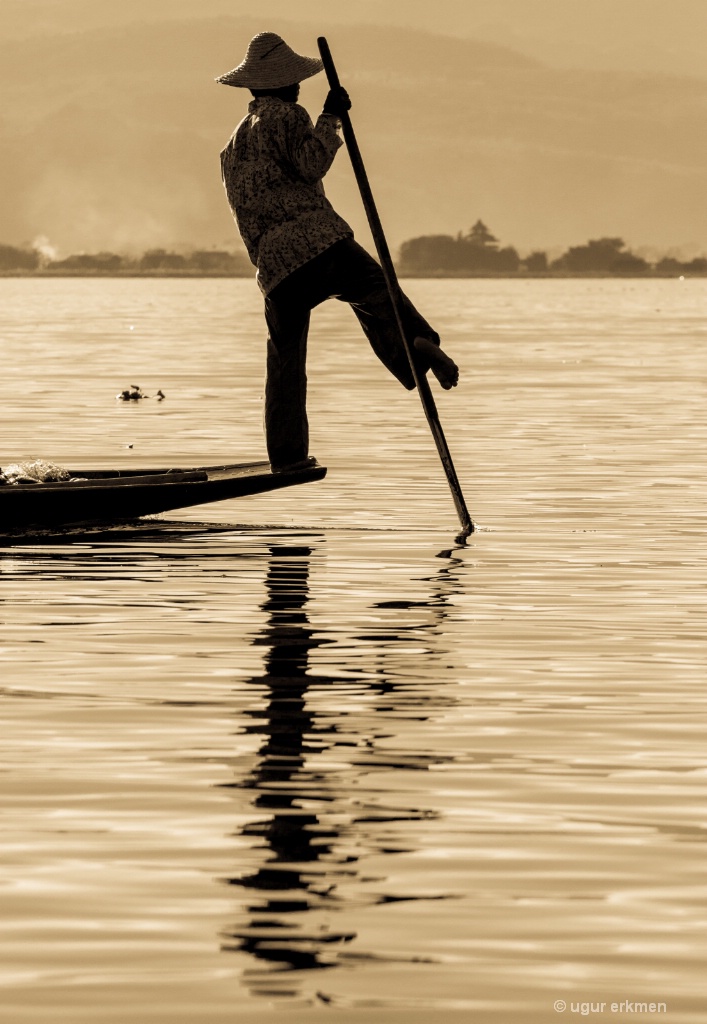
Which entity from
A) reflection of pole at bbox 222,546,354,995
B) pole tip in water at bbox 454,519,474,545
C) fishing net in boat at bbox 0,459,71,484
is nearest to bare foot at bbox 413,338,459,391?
pole tip in water at bbox 454,519,474,545

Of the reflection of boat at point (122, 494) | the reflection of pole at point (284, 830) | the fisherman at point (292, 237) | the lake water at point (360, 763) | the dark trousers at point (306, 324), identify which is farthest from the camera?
the dark trousers at point (306, 324)

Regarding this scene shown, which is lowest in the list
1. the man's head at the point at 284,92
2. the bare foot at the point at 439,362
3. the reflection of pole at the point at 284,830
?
the reflection of pole at the point at 284,830

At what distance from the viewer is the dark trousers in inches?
435

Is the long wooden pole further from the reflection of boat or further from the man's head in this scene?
the reflection of boat

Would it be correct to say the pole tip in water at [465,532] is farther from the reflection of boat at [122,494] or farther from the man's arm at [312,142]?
the man's arm at [312,142]

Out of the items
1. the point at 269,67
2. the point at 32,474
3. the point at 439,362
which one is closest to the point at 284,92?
the point at 269,67

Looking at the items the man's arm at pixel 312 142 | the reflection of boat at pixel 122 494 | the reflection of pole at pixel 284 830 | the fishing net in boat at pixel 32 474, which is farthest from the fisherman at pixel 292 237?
the reflection of pole at pixel 284 830

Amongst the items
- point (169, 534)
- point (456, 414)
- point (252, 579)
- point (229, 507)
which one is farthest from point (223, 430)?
point (252, 579)

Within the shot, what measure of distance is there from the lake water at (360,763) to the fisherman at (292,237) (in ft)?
2.85

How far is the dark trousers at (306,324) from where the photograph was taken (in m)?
11.0

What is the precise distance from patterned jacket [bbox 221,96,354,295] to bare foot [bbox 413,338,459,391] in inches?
26.4

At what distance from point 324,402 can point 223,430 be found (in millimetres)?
5092

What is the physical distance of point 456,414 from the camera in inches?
888

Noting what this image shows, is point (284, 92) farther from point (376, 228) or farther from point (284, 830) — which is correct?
point (284, 830)
